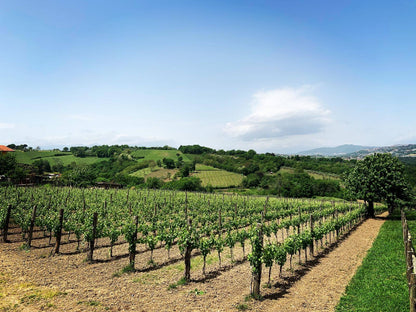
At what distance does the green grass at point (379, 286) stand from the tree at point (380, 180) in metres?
15.2

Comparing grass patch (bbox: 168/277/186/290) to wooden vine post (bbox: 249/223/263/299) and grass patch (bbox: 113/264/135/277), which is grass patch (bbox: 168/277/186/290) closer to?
grass patch (bbox: 113/264/135/277)

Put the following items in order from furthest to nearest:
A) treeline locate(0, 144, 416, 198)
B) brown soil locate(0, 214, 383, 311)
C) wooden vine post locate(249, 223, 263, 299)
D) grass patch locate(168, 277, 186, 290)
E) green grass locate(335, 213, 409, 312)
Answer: treeline locate(0, 144, 416, 198), grass patch locate(168, 277, 186, 290), wooden vine post locate(249, 223, 263, 299), brown soil locate(0, 214, 383, 311), green grass locate(335, 213, 409, 312)

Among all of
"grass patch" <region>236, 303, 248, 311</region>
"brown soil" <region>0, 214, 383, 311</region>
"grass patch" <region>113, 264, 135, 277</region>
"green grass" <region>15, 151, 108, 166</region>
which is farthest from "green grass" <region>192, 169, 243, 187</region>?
"grass patch" <region>236, 303, 248, 311</region>

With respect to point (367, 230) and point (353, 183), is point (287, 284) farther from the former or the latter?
point (353, 183)

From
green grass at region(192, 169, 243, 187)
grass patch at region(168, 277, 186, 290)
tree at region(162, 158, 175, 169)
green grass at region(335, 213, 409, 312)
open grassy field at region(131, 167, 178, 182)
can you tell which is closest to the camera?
green grass at region(335, 213, 409, 312)

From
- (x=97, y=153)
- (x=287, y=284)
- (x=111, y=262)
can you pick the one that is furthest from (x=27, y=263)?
(x=97, y=153)

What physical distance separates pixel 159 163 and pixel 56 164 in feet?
135

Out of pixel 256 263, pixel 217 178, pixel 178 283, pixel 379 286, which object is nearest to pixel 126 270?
pixel 178 283

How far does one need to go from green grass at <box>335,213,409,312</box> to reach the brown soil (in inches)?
18.5

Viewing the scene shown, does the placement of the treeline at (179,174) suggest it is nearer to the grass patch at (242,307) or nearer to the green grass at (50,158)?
the green grass at (50,158)

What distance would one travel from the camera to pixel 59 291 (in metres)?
8.25

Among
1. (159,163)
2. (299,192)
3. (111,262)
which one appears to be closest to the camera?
(111,262)

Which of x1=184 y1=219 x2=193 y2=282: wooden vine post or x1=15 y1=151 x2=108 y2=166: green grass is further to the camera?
x1=15 y1=151 x2=108 y2=166: green grass

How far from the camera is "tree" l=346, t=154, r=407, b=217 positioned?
84.4 ft
